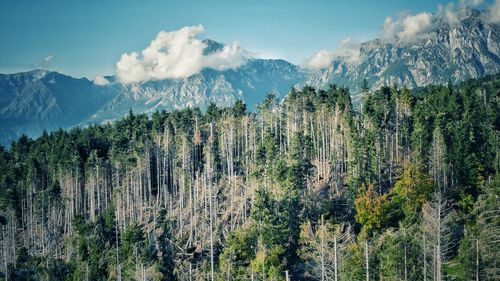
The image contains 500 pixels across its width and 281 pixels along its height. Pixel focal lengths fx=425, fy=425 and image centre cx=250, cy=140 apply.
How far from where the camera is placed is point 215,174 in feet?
319

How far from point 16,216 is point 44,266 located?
3747cm

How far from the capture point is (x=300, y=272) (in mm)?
63375

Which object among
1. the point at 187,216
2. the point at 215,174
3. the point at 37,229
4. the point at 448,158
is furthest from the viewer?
the point at 37,229

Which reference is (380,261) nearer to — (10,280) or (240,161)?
(240,161)

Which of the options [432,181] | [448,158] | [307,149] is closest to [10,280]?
[307,149]

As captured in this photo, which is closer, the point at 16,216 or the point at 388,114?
the point at 388,114

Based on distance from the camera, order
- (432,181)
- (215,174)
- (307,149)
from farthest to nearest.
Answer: (215,174) < (307,149) < (432,181)

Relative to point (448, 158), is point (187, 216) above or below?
below

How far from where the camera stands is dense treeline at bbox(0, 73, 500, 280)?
167 ft

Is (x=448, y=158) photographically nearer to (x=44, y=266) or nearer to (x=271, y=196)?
(x=271, y=196)

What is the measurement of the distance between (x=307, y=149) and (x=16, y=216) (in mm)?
78329

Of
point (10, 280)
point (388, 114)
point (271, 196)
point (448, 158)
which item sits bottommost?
point (10, 280)

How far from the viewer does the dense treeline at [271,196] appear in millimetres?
50750

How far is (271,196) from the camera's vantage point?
72625 mm
